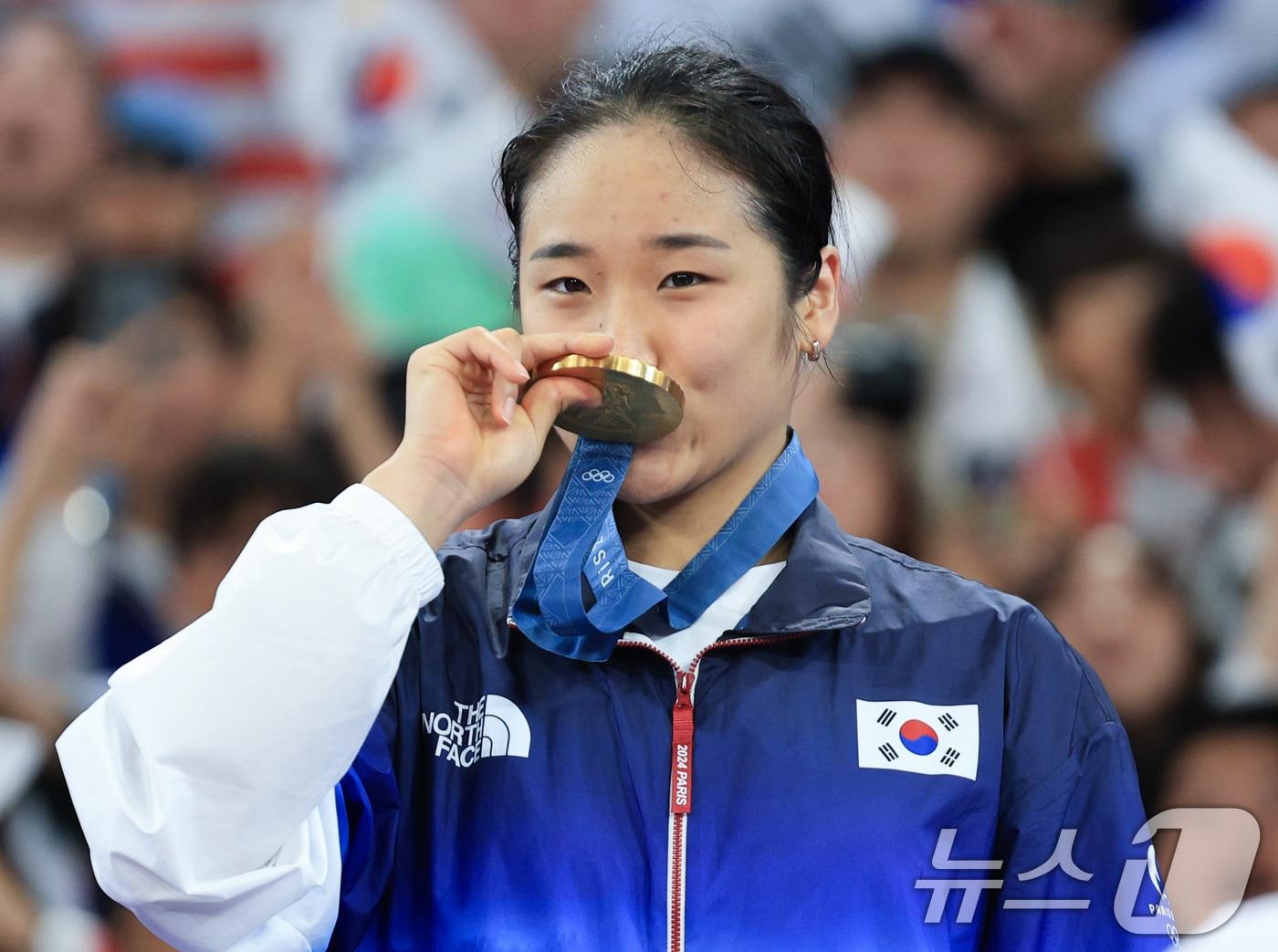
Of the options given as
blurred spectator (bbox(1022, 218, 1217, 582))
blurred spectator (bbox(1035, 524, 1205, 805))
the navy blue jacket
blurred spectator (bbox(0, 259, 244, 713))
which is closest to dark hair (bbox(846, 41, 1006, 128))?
blurred spectator (bbox(1022, 218, 1217, 582))

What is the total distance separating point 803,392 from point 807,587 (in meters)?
2.20

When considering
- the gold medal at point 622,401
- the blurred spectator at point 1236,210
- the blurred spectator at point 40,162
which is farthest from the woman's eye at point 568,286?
the blurred spectator at point 40,162

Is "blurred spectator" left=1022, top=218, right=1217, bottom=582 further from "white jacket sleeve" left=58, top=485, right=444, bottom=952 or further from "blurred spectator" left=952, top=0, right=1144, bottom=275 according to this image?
"white jacket sleeve" left=58, top=485, right=444, bottom=952

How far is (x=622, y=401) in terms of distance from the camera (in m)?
1.80

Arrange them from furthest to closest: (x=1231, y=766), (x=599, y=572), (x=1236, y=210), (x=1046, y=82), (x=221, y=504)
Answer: (x=221, y=504)
(x=1046, y=82)
(x=1236, y=210)
(x=1231, y=766)
(x=599, y=572)

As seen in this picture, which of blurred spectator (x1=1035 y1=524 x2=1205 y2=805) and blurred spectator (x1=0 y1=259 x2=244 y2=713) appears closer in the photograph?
blurred spectator (x1=1035 y1=524 x2=1205 y2=805)

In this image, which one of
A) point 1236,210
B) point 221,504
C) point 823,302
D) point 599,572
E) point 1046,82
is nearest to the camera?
point 599,572

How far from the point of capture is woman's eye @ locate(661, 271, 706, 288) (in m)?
1.87

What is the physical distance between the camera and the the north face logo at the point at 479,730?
1.87 m

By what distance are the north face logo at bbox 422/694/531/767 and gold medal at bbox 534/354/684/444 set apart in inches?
13.6

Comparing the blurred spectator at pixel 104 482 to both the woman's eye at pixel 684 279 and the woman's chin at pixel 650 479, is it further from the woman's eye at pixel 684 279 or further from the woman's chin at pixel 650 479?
the woman's eye at pixel 684 279

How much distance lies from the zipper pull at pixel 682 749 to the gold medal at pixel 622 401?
0.30m

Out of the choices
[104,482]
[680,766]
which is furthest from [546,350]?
[104,482]

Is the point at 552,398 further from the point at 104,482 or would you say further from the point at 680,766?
the point at 104,482
